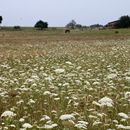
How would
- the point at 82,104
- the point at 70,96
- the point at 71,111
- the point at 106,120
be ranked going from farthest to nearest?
the point at 70,96 < the point at 82,104 < the point at 71,111 < the point at 106,120

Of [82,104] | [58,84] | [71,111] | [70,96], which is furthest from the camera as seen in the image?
[58,84]

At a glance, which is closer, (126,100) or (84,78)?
(126,100)

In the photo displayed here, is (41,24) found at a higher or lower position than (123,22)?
lower

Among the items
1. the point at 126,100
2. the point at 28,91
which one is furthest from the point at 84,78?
the point at 126,100

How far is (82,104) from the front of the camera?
33.9 feet

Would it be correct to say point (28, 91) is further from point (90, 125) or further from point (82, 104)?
point (90, 125)

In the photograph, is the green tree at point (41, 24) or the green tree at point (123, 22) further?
the green tree at point (41, 24)

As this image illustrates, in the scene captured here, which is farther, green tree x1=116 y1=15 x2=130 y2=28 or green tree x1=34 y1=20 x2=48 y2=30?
green tree x1=34 y1=20 x2=48 y2=30

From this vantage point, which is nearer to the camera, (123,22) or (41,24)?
(123,22)

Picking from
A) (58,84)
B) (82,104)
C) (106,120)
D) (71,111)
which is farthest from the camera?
(58,84)

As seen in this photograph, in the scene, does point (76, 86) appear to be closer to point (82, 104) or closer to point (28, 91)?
point (28, 91)

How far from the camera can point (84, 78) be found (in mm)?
14023

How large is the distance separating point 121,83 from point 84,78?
1216 mm

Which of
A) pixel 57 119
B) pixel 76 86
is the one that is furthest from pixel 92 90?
pixel 57 119
